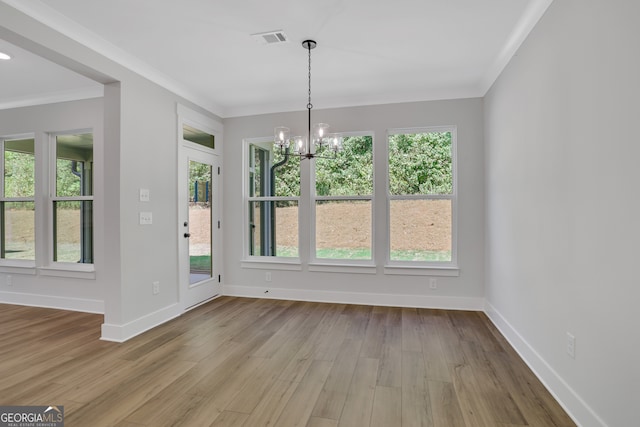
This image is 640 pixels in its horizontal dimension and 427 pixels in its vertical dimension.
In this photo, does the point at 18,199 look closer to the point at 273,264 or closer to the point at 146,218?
the point at 146,218

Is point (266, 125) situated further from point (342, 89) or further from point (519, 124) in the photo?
point (519, 124)

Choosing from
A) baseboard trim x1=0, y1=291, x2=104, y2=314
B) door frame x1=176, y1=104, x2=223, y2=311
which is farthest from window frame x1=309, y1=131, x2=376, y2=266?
baseboard trim x1=0, y1=291, x2=104, y2=314

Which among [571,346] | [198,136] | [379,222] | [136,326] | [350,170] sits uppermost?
[198,136]

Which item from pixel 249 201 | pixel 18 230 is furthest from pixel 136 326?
pixel 18 230

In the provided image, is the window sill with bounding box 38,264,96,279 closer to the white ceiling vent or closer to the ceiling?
the ceiling

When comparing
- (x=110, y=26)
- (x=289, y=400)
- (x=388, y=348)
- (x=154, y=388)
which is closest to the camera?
(x=289, y=400)

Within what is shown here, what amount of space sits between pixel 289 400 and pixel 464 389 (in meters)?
1.20

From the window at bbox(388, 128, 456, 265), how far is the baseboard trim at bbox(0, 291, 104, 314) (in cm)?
377

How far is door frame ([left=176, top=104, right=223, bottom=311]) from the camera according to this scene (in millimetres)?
3916

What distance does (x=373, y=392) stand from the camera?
7.23 ft

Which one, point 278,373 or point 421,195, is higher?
point 421,195

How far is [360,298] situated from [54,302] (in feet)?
12.9

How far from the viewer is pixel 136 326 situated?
3.24 metres

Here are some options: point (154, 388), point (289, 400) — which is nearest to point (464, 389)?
point (289, 400)
